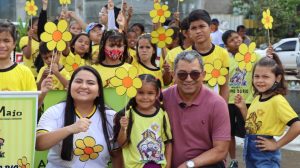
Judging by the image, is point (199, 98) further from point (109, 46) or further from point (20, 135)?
point (109, 46)

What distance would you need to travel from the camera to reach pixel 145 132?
398cm

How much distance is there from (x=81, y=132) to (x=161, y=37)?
2.72 meters

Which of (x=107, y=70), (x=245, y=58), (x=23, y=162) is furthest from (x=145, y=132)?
(x=107, y=70)

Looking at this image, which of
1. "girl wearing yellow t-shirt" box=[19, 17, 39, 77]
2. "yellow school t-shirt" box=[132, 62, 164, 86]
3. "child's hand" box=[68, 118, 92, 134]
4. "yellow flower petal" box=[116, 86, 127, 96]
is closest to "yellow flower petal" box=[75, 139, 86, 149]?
"child's hand" box=[68, 118, 92, 134]

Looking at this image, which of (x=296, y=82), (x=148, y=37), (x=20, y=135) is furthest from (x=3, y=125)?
(x=296, y=82)

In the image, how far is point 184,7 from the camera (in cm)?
2002

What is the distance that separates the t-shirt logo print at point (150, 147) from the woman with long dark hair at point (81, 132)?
0.72ft

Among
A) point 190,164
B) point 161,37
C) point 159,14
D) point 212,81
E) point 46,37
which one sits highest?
point 159,14

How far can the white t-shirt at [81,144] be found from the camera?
154 inches

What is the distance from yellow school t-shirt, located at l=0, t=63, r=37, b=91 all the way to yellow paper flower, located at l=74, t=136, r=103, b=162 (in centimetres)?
77

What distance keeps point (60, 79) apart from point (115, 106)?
1.26 m

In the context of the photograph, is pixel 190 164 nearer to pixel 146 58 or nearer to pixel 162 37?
pixel 146 58

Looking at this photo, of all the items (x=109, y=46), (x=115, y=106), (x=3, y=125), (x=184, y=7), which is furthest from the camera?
(x=184, y=7)

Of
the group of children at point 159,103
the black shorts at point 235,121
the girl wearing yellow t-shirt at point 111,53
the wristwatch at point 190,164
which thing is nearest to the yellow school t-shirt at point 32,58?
the group of children at point 159,103
